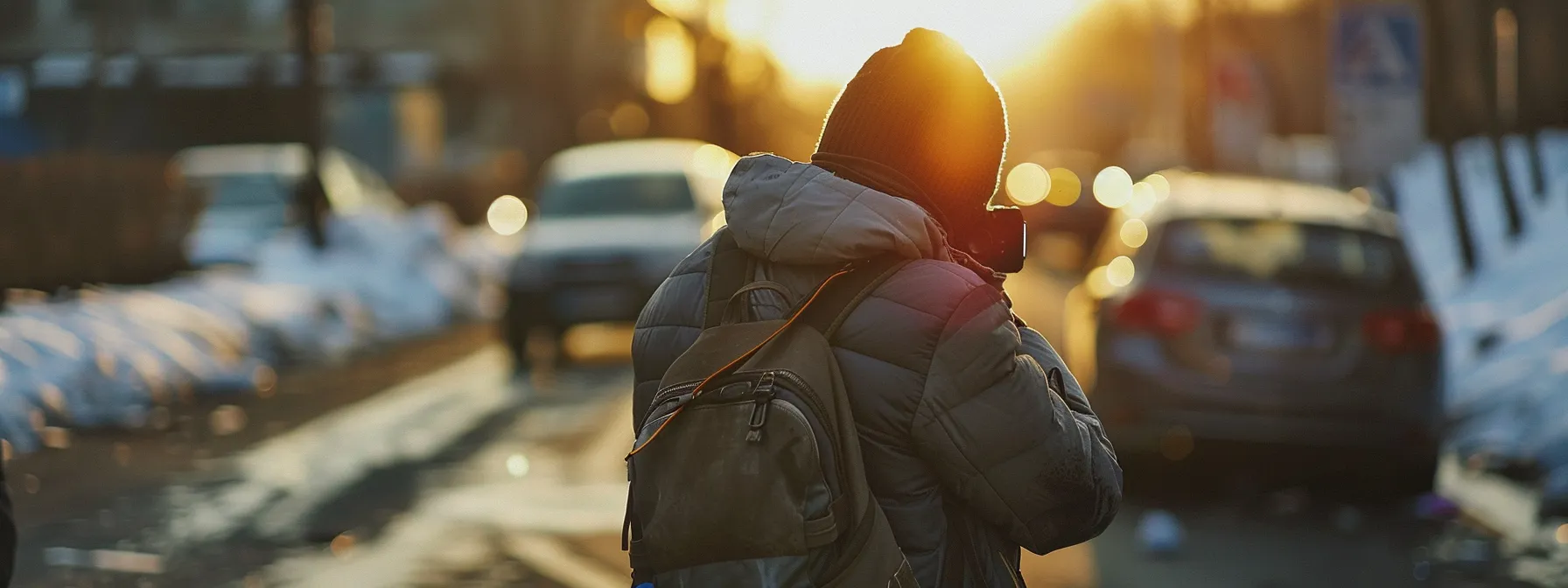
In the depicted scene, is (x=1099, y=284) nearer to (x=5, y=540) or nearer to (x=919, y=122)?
(x=5, y=540)

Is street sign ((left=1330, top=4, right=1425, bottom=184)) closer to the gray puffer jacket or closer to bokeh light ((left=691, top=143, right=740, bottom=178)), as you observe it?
bokeh light ((left=691, top=143, right=740, bottom=178))

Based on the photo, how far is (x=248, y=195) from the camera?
2544cm

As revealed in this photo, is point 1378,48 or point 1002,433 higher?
point 1378,48

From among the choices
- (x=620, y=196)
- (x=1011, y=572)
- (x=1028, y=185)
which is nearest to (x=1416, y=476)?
(x=1011, y=572)

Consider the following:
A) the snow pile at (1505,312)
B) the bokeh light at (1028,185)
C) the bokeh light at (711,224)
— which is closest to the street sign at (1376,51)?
the snow pile at (1505,312)

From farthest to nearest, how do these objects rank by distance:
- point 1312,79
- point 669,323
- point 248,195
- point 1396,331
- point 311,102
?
1. point 1312,79
2. point 248,195
3. point 311,102
4. point 1396,331
5. point 669,323

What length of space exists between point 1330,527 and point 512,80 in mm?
56605

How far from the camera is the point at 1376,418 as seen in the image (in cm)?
1021

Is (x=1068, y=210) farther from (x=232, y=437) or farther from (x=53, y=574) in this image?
(x=53, y=574)

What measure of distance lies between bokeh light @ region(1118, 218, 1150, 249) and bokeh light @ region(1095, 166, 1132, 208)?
26297mm

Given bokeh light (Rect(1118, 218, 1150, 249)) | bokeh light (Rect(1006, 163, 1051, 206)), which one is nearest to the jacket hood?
bokeh light (Rect(1118, 218, 1150, 249))

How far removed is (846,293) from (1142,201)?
962 cm

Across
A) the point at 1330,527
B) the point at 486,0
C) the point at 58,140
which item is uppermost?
the point at 486,0

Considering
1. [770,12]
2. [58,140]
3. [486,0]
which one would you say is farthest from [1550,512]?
[770,12]
